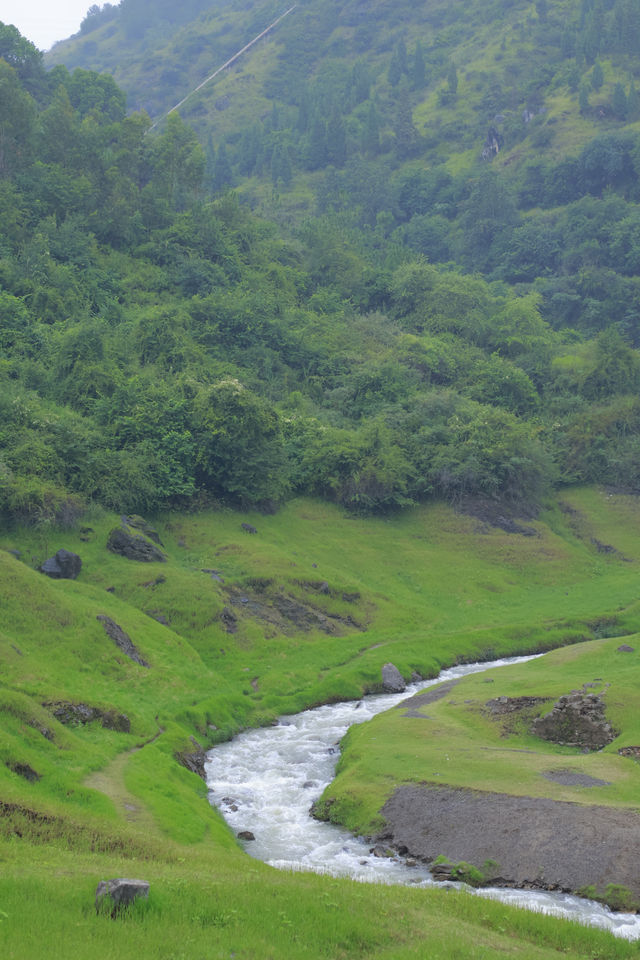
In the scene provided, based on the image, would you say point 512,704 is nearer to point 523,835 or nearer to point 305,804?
point 305,804

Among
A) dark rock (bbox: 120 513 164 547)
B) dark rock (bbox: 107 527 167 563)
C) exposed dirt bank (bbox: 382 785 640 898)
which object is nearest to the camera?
exposed dirt bank (bbox: 382 785 640 898)

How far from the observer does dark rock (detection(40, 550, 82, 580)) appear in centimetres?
5884

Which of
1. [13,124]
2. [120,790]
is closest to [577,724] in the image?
[120,790]

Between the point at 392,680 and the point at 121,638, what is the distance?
17.5 metres

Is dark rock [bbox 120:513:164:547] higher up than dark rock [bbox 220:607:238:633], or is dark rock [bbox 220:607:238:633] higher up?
dark rock [bbox 120:513:164:547]

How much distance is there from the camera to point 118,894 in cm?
1977

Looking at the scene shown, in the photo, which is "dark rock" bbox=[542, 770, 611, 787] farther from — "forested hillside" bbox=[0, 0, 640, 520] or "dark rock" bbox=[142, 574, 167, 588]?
"forested hillside" bbox=[0, 0, 640, 520]

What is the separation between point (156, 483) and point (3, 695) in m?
40.0

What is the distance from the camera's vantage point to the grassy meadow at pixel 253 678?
2080 centimetres

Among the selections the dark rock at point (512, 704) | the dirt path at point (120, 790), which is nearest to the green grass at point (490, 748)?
the dark rock at point (512, 704)

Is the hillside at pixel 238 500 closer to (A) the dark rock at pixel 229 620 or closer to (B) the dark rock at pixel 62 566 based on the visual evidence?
(A) the dark rock at pixel 229 620

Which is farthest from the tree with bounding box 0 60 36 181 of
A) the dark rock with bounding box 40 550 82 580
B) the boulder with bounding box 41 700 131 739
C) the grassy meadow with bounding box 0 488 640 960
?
the boulder with bounding box 41 700 131 739

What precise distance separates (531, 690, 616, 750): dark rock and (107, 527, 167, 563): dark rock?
32737mm

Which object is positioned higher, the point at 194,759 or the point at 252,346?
the point at 252,346
